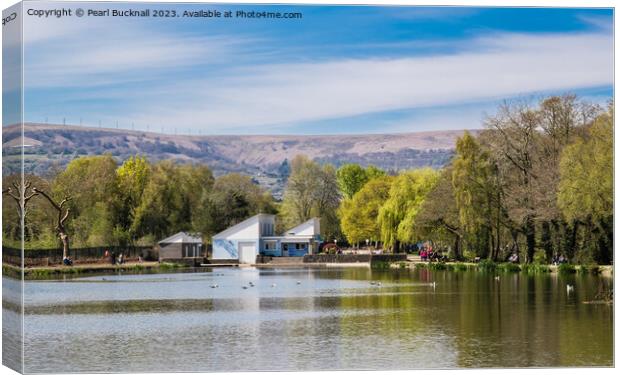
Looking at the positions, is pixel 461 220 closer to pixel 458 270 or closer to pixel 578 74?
pixel 458 270

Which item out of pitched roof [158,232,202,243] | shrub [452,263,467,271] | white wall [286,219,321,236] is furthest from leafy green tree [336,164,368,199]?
shrub [452,263,467,271]

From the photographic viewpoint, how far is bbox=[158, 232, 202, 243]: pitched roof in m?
64.2

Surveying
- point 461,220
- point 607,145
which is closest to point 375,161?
point 461,220

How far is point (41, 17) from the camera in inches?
581

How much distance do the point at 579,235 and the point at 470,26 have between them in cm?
2492

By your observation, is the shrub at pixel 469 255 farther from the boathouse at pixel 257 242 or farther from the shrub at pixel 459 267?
the boathouse at pixel 257 242

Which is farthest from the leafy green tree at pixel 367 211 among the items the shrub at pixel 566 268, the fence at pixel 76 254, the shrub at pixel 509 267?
the shrub at pixel 566 268

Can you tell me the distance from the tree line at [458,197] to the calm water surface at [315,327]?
7.34 feet

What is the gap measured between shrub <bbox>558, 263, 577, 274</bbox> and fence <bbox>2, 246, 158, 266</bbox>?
17.5 m

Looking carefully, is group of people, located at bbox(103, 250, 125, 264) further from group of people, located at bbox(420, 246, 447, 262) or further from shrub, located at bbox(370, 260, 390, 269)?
group of people, located at bbox(420, 246, 447, 262)

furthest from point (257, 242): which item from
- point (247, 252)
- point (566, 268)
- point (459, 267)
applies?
point (566, 268)

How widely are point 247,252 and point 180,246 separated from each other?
5.57 metres

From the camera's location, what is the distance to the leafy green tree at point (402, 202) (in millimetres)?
61062

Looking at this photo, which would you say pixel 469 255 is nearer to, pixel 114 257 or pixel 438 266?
pixel 438 266
